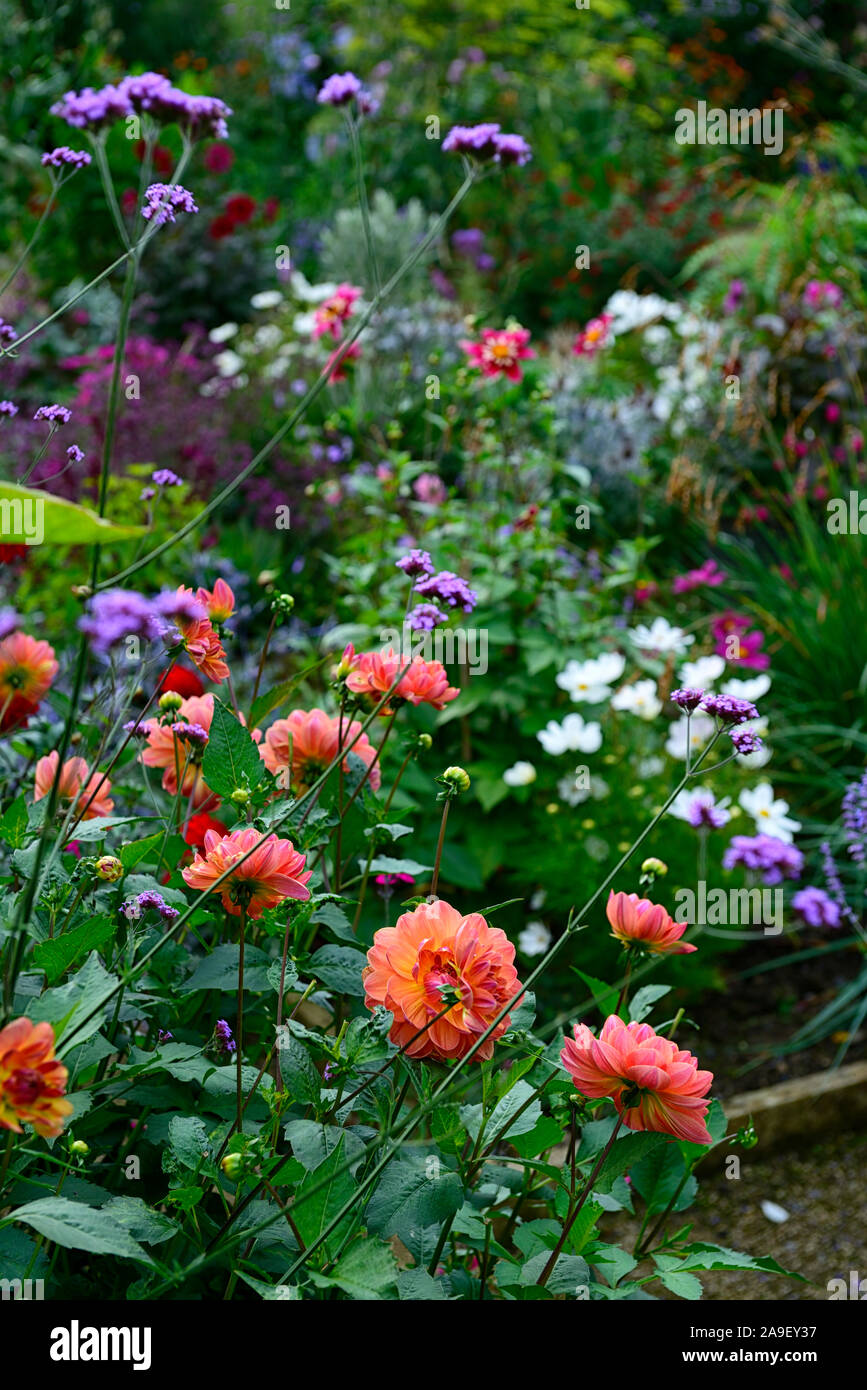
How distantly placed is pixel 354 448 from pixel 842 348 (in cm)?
191

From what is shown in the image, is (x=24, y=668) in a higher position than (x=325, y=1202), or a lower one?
higher

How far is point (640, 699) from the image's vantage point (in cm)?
269

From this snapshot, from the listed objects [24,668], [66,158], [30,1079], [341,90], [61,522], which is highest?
[341,90]

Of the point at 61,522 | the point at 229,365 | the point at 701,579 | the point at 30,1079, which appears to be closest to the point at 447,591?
the point at 61,522

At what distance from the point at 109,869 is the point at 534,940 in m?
1.65

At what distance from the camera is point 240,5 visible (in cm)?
1079

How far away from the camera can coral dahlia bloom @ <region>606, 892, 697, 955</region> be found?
1088 millimetres

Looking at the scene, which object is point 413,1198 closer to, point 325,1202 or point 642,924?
point 325,1202

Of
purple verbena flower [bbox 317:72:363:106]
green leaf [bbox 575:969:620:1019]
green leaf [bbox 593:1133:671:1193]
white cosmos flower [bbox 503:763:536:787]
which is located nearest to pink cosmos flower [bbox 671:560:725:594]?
white cosmos flower [bbox 503:763:536:787]

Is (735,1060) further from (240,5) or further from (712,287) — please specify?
(240,5)

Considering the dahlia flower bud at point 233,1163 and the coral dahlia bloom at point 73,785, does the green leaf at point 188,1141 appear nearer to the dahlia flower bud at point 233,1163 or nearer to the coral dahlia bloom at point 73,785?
the dahlia flower bud at point 233,1163

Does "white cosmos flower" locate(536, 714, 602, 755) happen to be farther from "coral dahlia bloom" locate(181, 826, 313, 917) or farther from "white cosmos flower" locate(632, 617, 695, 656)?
"coral dahlia bloom" locate(181, 826, 313, 917)

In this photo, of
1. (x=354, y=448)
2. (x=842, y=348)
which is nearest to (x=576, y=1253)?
(x=354, y=448)

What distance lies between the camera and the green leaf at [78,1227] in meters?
0.81
